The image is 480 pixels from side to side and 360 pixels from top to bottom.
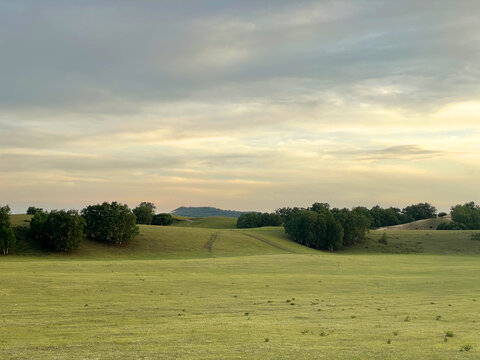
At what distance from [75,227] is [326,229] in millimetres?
87052

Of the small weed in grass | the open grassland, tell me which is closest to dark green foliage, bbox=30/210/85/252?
the open grassland

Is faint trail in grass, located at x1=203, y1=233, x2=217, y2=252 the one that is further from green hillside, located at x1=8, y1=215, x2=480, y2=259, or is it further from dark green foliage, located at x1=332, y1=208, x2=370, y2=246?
dark green foliage, located at x1=332, y1=208, x2=370, y2=246

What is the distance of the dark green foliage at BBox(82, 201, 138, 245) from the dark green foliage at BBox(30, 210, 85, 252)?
23.2ft

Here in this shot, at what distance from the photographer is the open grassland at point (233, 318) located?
2361 centimetres

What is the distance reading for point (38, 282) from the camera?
52875 mm

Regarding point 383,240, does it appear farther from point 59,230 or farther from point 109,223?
point 59,230

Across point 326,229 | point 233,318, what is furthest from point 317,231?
point 233,318

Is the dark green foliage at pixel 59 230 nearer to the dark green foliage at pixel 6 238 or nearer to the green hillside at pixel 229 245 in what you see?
the green hillside at pixel 229 245

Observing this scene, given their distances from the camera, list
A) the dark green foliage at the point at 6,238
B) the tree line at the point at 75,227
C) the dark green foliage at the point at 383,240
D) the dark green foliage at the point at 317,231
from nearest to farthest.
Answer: the dark green foliage at the point at 6,238, the tree line at the point at 75,227, the dark green foliage at the point at 317,231, the dark green foliage at the point at 383,240

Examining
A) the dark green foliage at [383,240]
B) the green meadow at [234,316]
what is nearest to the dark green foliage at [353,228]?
the dark green foliage at [383,240]

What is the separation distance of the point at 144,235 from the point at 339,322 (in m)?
118

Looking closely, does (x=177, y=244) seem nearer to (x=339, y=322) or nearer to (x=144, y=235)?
(x=144, y=235)

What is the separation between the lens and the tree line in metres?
118

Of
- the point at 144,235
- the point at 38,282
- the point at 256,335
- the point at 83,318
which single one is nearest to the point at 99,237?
the point at 144,235
